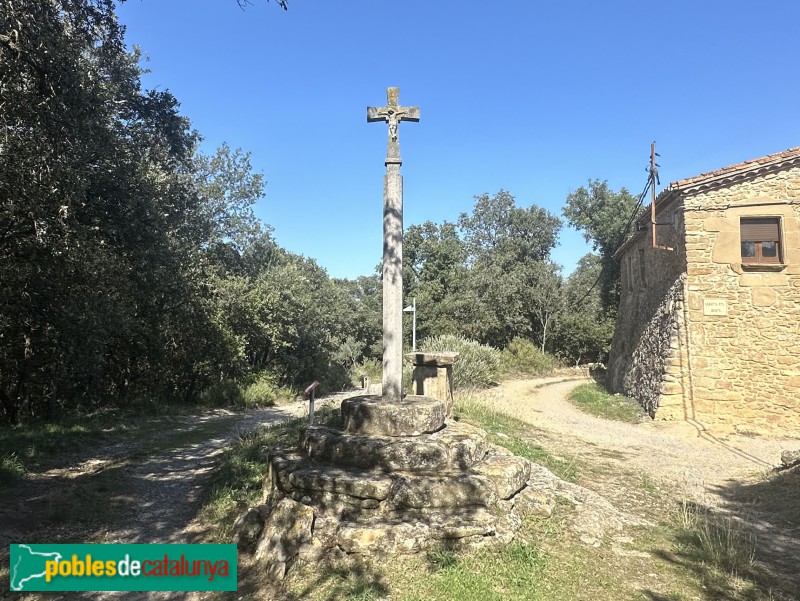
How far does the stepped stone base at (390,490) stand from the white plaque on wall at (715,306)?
28.5 feet

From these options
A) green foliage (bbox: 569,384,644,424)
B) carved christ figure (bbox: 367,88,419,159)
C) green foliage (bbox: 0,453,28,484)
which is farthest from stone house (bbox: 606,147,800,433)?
green foliage (bbox: 0,453,28,484)

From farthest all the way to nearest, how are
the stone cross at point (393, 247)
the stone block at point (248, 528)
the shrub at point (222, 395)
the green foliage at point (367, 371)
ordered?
the green foliage at point (367, 371)
the shrub at point (222, 395)
the stone cross at point (393, 247)
the stone block at point (248, 528)

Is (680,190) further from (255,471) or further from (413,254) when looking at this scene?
(413,254)

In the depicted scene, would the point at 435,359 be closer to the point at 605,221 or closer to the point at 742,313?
the point at 742,313

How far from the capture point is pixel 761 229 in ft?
39.4

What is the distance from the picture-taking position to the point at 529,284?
108 ft

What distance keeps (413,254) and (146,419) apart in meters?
28.2

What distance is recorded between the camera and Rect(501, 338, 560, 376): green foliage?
85.1 ft

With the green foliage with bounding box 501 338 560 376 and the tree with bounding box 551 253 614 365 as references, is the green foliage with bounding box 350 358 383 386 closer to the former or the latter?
the green foliage with bounding box 501 338 560 376

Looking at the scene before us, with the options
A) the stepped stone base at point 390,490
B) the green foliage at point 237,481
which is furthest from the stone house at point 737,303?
the green foliage at point 237,481

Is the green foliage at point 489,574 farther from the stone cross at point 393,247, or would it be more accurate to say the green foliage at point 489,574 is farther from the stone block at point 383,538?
the stone cross at point 393,247

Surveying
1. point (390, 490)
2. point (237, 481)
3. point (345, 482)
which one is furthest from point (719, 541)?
point (237, 481)

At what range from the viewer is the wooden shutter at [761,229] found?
39.2 feet

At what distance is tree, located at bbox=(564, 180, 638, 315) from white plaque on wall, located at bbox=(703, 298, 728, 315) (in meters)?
18.3
